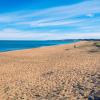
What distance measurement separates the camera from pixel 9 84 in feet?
47.6

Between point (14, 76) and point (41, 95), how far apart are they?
5121 millimetres

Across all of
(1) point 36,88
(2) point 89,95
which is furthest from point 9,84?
(2) point 89,95

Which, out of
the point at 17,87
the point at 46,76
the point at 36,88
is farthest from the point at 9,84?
the point at 46,76

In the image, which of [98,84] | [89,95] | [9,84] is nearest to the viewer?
[89,95]

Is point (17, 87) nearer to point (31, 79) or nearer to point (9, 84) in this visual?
point (9, 84)

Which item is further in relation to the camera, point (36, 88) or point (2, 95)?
point (36, 88)

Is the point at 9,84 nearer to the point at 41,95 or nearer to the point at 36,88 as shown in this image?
the point at 36,88

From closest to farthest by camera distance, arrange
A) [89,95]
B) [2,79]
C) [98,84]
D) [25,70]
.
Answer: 1. [89,95]
2. [98,84]
3. [2,79]
4. [25,70]

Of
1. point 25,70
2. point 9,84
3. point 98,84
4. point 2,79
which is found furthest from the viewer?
point 25,70

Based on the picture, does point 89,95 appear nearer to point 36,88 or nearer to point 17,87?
point 36,88

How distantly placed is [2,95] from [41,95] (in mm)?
1810

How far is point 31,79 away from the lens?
52.0 ft

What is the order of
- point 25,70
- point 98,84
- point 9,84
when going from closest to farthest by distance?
point 98,84, point 9,84, point 25,70

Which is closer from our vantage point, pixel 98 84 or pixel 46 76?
pixel 98 84
